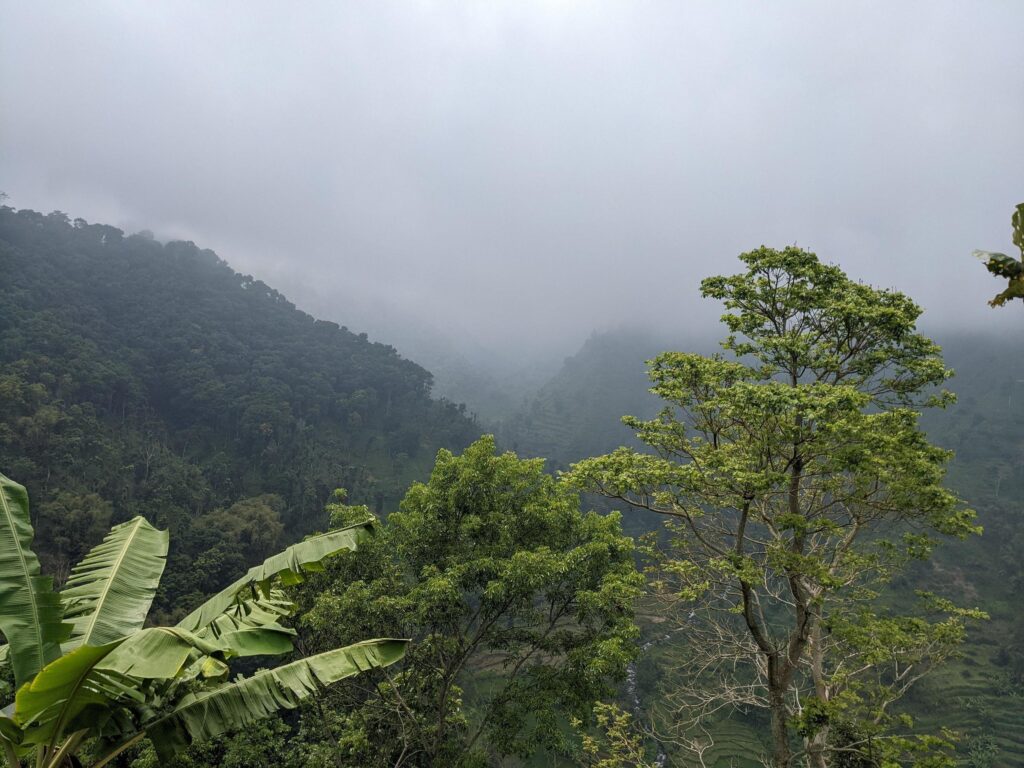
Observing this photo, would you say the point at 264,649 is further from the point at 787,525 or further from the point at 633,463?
the point at 787,525

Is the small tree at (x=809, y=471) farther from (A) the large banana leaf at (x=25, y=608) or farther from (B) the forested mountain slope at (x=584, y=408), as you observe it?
(B) the forested mountain slope at (x=584, y=408)

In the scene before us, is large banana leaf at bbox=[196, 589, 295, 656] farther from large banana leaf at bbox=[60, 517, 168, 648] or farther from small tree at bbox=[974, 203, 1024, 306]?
small tree at bbox=[974, 203, 1024, 306]

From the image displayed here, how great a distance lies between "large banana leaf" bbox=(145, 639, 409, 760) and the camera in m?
4.44

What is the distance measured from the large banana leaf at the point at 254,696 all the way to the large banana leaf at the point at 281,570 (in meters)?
0.93

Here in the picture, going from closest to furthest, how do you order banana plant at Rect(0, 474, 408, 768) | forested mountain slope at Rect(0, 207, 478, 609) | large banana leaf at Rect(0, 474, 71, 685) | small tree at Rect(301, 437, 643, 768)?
banana plant at Rect(0, 474, 408, 768) < large banana leaf at Rect(0, 474, 71, 685) < small tree at Rect(301, 437, 643, 768) < forested mountain slope at Rect(0, 207, 478, 609)

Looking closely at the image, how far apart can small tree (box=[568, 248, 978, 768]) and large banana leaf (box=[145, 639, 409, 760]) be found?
4133 mm

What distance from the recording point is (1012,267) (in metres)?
3.50

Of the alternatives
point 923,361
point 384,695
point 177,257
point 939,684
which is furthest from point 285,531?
point 177,257

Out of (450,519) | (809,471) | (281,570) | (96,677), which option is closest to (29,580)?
(96,677)

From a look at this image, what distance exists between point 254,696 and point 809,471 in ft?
24.5

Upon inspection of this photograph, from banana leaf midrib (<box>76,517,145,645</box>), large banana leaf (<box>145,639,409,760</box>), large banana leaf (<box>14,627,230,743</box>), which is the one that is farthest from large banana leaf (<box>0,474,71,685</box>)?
large banana leaf (<box>145,639,409,760</box>)

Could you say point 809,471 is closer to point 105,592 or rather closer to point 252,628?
point 252,628

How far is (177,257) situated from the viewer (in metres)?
102

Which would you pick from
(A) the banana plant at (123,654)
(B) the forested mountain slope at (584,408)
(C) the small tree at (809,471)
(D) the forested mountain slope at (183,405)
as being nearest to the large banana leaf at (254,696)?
(A) the banana plant at (123,654)
